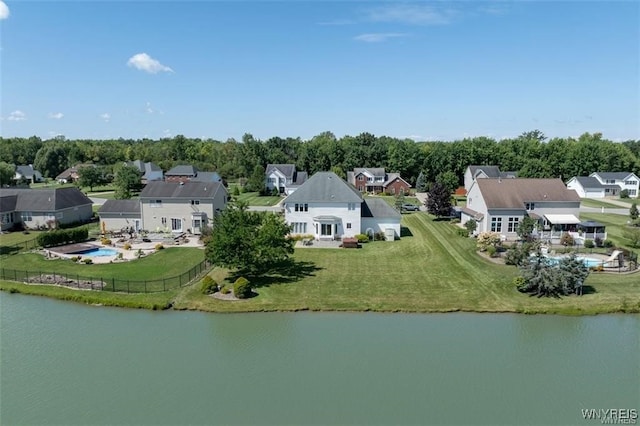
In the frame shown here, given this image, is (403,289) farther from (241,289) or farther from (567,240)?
(567,240)

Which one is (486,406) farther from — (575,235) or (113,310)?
(575,235)

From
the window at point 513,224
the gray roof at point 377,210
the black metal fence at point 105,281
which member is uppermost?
the gray roof at point 377,210

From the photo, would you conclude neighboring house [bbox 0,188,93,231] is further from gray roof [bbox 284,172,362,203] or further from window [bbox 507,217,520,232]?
window [bbox 507,217,520,232]

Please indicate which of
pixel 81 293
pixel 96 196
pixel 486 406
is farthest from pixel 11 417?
pixel 96 196

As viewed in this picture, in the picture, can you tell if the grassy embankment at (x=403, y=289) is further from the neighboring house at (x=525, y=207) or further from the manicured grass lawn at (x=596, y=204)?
the manicured grass lawn at (x=596, y=204)

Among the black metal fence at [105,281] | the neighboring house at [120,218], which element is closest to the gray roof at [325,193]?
the black metal fence at [105,281]

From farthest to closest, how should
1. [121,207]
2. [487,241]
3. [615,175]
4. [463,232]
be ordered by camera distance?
1. [615,175]
2. [121,207]
3. [463,232]
4. [487,241]

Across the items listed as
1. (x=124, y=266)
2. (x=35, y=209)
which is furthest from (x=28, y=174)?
(x=124, y=266)
